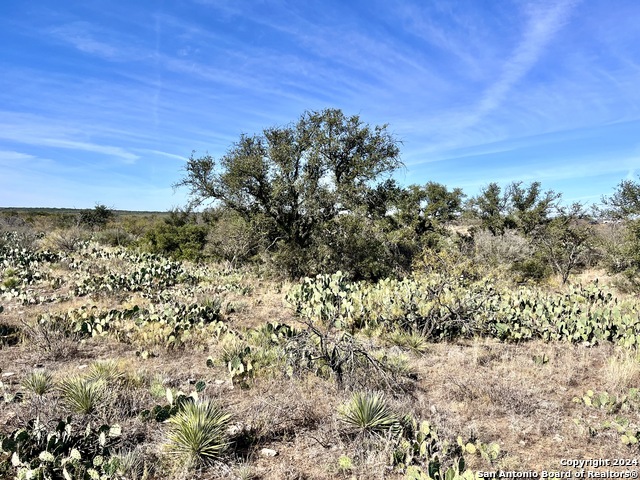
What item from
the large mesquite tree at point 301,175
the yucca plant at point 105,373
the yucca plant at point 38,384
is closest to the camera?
the yucca plant at point 38,384

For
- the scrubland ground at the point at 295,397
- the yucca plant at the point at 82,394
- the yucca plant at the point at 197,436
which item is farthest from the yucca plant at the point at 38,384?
the yucca plant at the point at 197,436

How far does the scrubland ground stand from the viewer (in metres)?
3.68

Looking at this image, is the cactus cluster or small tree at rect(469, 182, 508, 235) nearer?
the cactus cluster

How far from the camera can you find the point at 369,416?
13.7ft

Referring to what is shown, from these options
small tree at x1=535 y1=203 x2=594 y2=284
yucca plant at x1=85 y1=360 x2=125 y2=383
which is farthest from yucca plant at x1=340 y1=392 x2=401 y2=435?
small tree at x1=535 y1=203 x2=594 y2=284

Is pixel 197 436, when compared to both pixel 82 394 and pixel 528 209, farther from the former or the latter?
pixel 528 209

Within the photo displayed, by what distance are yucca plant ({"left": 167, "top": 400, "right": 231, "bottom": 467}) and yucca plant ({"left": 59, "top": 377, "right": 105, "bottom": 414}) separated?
1.02m

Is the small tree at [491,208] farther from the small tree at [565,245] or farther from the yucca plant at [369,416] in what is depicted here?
the yucca plant at [369,416]

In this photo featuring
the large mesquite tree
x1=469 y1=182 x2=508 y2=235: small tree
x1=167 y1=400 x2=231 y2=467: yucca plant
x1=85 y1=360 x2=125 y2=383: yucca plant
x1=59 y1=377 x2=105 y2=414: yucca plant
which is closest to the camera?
x1=167 y1=400 x2=231 y2=467: yucca plant

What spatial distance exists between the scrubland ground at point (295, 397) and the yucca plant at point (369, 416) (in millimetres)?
22

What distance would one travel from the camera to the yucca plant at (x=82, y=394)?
4285mm

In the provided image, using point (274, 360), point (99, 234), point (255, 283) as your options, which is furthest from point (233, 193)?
point (99, 234)

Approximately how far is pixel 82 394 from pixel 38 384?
808mm

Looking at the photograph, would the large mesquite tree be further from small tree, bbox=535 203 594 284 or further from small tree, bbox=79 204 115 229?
small tree, bbox=79 204 115 229
